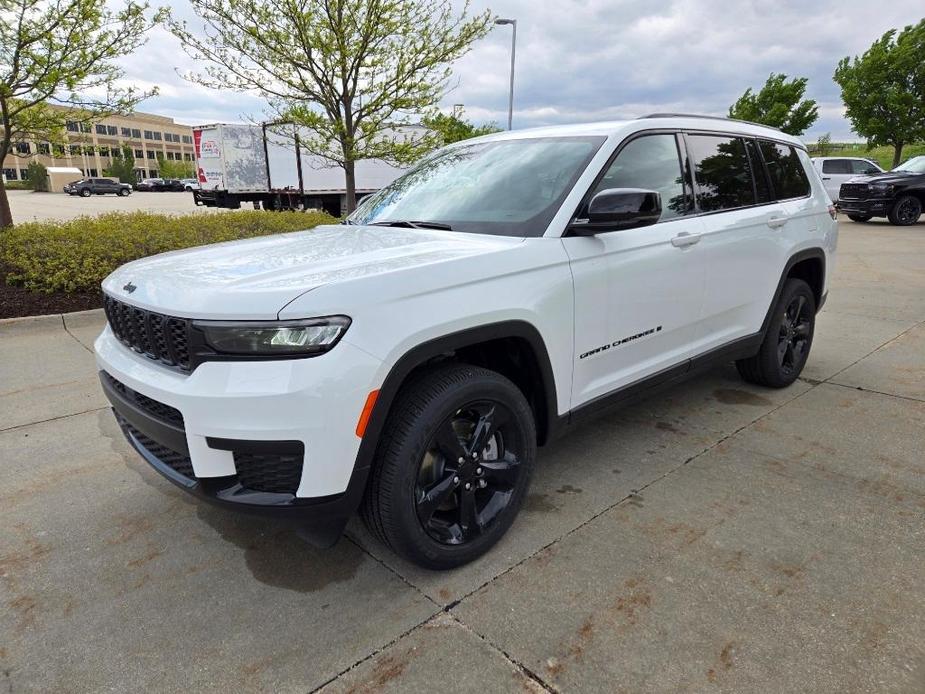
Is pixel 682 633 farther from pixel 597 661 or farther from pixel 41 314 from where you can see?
pixel 41 314

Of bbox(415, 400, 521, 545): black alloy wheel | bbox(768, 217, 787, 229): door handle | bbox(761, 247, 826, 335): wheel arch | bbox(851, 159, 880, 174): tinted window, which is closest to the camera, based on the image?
bbox(415, 400, 521, 545): black alloy wheel

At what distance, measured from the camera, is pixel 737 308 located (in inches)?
153

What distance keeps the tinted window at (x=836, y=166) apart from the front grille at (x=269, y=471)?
74.8 feet

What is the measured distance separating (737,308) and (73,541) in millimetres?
3772

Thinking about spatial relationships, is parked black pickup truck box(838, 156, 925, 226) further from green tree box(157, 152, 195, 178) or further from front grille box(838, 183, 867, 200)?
green tree box(157, 152, 195, 178)

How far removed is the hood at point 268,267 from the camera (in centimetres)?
205

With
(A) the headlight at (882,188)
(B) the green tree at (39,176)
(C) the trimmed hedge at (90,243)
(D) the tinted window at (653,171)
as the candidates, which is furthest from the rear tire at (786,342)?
(B) the green tree at (39,176)

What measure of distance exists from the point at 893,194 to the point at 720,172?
55.6 feet

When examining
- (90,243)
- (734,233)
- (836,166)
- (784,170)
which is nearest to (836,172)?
(836,166)

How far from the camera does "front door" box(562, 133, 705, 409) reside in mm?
2846

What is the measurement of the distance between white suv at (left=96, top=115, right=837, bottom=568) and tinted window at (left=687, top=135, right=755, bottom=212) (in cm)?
2

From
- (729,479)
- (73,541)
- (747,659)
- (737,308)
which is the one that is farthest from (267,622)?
(737,308)

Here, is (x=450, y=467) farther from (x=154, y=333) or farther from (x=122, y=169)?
(x=122, y=169)

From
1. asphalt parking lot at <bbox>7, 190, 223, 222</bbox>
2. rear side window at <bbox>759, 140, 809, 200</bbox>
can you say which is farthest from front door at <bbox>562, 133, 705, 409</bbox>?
asphalt parking lot at <bbox>7, 190, 223, 222</bbox>
